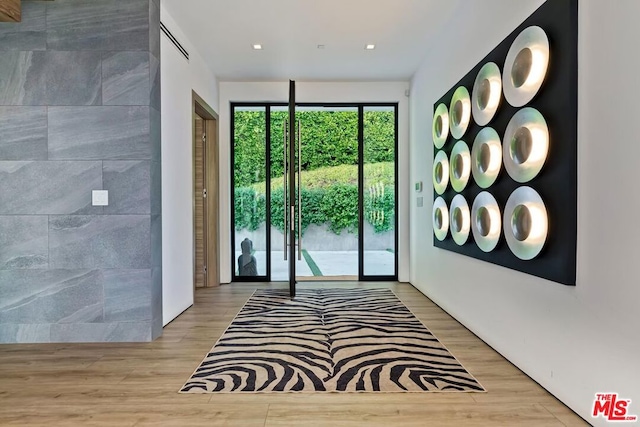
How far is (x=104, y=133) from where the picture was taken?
3.34m

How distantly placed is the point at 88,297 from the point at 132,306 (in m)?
0.34

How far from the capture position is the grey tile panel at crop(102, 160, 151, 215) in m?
3.33

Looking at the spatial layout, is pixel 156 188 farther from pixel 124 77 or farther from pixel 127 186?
pixel 124 77

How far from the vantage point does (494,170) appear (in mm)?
2955

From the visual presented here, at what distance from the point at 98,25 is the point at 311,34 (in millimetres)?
1981

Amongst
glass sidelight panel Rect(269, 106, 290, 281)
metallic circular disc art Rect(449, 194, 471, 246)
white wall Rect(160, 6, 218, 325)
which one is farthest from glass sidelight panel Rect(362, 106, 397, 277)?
white wall Rect(160, 6, 218, 325)

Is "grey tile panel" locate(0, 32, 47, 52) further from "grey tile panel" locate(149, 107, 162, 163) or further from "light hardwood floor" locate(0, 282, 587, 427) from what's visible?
"light hardwood floor" locate(0, 282, 587, 427)

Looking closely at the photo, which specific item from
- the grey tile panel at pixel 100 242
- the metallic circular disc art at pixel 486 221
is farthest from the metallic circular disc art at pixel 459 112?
the grey tile panel at pixel 100 242

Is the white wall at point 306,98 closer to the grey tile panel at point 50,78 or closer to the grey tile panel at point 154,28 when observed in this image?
the grey tile panel at point 154,28

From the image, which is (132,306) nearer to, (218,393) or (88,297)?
(88,297)

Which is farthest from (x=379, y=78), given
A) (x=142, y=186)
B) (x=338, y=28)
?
(x=142, y=186)

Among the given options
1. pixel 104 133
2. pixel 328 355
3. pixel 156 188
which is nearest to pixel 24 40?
pixel 104 133

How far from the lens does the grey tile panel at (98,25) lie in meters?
3.33

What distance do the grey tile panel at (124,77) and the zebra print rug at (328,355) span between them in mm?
2022
